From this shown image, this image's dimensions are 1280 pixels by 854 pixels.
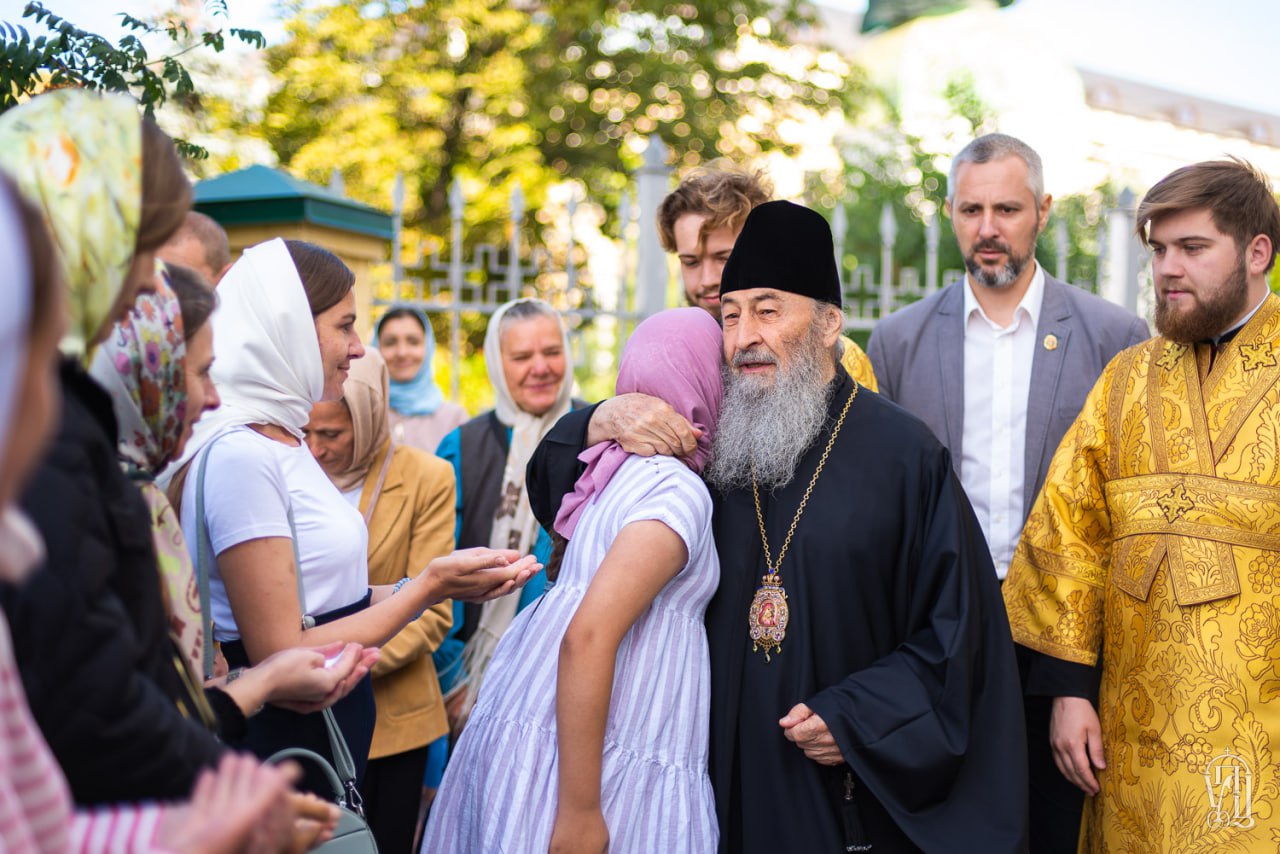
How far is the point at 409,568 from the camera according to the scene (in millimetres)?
4070

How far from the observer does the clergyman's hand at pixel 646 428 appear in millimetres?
2789

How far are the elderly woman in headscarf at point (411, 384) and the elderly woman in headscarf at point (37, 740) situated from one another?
4722 millimetres

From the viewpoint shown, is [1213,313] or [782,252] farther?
[1213,313]

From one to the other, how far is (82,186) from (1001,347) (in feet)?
10.7

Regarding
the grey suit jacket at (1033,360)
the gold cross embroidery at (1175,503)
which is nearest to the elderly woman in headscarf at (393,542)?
the grey suit jacket at (1033,360)

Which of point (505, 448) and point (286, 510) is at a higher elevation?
point (505, 448)

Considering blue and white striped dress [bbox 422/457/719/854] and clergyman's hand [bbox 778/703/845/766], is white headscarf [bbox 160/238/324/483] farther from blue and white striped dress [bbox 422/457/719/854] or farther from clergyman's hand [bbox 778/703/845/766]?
clergyman's hand [bbox 778/703/845/766]

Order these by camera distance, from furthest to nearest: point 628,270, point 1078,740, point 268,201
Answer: point 628,270 < point 268,201 < point 1078,740

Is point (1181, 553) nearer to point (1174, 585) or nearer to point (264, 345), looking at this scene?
point (1174, 585)

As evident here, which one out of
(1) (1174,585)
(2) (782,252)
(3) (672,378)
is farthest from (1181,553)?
(3) (672,378)

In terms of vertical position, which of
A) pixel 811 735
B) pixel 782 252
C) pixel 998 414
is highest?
pixel 782 252

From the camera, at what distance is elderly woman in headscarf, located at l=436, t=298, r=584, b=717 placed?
4633 mm

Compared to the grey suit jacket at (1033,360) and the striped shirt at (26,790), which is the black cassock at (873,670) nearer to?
the grey suit jacket at (1033,360)

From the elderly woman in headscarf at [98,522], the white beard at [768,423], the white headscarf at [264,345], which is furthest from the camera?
the white beard at [768,423]
